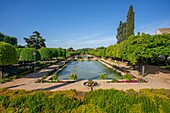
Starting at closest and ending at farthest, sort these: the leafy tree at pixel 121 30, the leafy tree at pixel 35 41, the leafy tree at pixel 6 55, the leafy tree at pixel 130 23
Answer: the leafy tree at pixel 6 55, the leafy tree at pixel 130 23, the leafy tree at pixel 121 30, the leafy tree at pixel 35 41

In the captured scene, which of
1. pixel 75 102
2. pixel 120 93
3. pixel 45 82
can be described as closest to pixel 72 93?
pixel 75 102

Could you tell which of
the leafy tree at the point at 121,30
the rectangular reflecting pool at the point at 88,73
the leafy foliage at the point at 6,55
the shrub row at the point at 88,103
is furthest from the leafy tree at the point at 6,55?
the leafy tree at the point at 121,30

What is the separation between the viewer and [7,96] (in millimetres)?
6301

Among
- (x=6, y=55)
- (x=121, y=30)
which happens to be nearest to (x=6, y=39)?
(x=121, y=30)

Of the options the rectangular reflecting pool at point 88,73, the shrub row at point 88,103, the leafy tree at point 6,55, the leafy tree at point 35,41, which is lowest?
the rectangular reflecting pool at point 88,73

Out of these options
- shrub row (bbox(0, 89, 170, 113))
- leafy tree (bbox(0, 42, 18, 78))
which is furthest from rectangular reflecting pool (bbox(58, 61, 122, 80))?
shrub row (bbox(0, 89, 170, 113))

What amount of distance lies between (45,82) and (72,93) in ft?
24.0

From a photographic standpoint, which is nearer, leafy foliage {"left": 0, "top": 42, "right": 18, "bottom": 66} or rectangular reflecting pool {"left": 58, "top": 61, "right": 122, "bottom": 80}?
leafy foliage {"left": 0, "top": 42, "right": 18, "bottom": 66}

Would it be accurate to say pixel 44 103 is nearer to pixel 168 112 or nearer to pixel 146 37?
pixel 168 112

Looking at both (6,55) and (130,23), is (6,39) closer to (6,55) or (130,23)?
(130,23)

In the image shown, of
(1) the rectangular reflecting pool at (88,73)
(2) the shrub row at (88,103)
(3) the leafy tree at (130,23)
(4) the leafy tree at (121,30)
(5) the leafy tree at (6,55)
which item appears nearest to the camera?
(2) the shrub row at (88,103)

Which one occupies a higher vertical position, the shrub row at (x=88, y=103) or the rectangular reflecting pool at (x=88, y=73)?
the shrub row at (x=88, y=103)

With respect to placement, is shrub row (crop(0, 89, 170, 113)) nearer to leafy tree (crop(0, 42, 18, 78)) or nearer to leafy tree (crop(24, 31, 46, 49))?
leafy tree (crop(0, 42, 18, 78))

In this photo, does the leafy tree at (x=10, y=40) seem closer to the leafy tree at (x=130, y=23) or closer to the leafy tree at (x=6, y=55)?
the leafy tree at (x=130, y=23)
